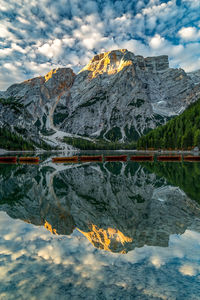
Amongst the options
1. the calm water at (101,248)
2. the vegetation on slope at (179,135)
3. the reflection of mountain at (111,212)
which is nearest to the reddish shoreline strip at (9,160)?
the reflection of mountain at (111,212)

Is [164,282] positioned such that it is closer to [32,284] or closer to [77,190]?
[32,284]

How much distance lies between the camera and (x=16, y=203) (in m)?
17.1

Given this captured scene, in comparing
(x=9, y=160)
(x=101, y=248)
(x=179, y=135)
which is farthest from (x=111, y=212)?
(x=179, y=135)

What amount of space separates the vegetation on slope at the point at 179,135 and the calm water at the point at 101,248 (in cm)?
14029

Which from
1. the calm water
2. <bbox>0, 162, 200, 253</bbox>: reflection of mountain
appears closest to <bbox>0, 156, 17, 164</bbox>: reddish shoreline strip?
<bbox>0, 162, 200, 253</bbox>: reflection of mountain

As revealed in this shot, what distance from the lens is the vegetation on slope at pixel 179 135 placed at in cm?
14212

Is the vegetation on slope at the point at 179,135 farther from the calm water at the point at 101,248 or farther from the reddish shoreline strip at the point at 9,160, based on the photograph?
the calm water at the point at 101,248

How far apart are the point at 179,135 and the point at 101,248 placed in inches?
6281

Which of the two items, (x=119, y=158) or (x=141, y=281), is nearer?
(x=141, y=281)

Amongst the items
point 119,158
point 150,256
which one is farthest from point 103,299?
point 119,158

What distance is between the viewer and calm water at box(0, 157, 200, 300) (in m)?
6.03

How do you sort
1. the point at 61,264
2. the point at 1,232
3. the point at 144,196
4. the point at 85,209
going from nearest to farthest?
the point at 61,264 < the point at 1,232 < the point at 85,209 < the point at 144,196

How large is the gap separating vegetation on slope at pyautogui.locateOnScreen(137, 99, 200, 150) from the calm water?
140 m

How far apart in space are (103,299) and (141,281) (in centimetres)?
158
